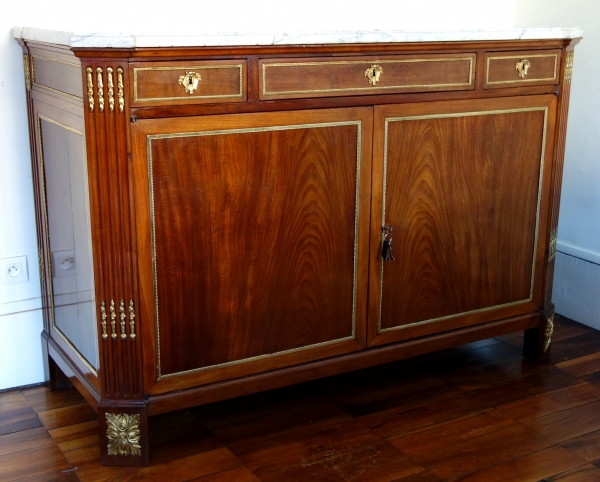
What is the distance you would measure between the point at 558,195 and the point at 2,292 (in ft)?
4.83

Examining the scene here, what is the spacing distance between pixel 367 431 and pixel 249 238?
542 mm

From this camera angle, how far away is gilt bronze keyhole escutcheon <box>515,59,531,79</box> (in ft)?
6.56

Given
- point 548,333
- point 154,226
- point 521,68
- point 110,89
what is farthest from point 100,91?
point 548,333

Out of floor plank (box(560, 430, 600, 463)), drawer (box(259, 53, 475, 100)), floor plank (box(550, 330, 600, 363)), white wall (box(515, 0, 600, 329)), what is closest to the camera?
drawer (box(259, 53, 475, 100))

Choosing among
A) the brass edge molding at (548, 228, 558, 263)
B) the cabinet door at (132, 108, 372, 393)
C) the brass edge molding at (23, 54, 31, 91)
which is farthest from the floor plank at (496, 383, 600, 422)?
the brass edge molding at (23, 54, 31, 91)

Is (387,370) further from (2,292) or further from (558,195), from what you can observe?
(2,292)

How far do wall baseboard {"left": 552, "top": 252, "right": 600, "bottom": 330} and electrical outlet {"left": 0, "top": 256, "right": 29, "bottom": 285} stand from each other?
1660 millimetres

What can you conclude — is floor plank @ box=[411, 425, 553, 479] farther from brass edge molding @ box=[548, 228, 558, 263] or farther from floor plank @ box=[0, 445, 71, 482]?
floor plank @ box=[0, 445, 71, 482]

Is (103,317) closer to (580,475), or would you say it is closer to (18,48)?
(18,48)

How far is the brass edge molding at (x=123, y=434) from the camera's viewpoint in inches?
67.9

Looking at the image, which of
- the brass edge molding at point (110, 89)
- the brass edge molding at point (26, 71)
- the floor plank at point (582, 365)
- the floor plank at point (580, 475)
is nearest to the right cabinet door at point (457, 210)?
the floor plank at point (582, 365)

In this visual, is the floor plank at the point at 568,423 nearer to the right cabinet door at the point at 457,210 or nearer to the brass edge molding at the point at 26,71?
the right cabinet door at the point at 457,210

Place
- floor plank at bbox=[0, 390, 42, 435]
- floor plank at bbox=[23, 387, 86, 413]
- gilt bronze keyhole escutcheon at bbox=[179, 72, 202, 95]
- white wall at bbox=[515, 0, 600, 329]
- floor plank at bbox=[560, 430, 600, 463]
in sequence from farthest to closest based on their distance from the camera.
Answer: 1. white wall at bbox=[515, 0, 600, 329]
2. floor plank at bbox=[23, 387, 86, 413]
3. floor plank at bbox=[0, 390, 42, 435]
4. floor plank at bbox=[560, 430, 600, 463]
5. gilt bronze keyhole escutcheon at bbox=[179, 72, 202, 95]

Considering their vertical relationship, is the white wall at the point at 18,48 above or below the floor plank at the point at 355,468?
above
